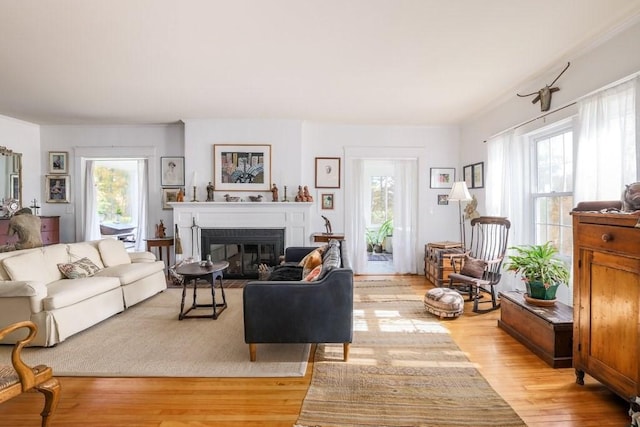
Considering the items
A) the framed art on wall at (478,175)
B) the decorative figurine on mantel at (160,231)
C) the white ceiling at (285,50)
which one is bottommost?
the decorative figurine on mantel at (160,231)

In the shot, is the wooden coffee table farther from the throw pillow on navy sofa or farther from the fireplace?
the fireplace

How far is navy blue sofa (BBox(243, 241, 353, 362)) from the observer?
2.43m

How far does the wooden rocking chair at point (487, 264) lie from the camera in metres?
3.74

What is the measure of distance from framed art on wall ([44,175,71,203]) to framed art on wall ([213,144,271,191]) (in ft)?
8.96

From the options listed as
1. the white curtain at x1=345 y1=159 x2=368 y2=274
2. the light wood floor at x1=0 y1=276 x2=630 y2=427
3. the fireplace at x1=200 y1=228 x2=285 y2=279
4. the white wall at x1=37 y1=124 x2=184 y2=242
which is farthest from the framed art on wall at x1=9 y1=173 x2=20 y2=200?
the white curtain at x1=345 y1=159 x2=368 y2=274

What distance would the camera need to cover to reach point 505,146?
163 inches

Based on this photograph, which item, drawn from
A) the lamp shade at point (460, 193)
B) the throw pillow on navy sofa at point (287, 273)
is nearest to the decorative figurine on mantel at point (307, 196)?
the throw pillow on navy sofa at point (287, 273)

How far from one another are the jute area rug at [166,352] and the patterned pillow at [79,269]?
593 millimetres

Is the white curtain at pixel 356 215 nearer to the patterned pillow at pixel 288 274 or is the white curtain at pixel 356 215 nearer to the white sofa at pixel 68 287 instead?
the patterned pillow at pixel 288 274

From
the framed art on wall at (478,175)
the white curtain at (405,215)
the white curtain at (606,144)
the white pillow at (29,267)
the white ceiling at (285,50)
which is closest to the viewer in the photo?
the white ceiling at (285,50)

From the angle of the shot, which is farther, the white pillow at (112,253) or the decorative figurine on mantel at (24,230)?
the white pillow at (112,253)

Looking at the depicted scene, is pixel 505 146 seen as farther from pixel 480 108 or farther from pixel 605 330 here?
pixel 605 330

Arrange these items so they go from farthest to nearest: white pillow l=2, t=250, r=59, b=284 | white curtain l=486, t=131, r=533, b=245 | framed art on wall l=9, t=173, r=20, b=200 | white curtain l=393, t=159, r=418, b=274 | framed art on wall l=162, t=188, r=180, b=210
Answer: white curtain l=393, t=159, r=418, b=274
framed art on wall l=162, t=188, r=180, b=210
framed art on wall l=9, t=173, r=20, b=200
white curtain l=486, t=131, r=533, b=245
white pillow l=2, t=250, r=59, b=284

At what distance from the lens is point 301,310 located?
2441 millimetres
